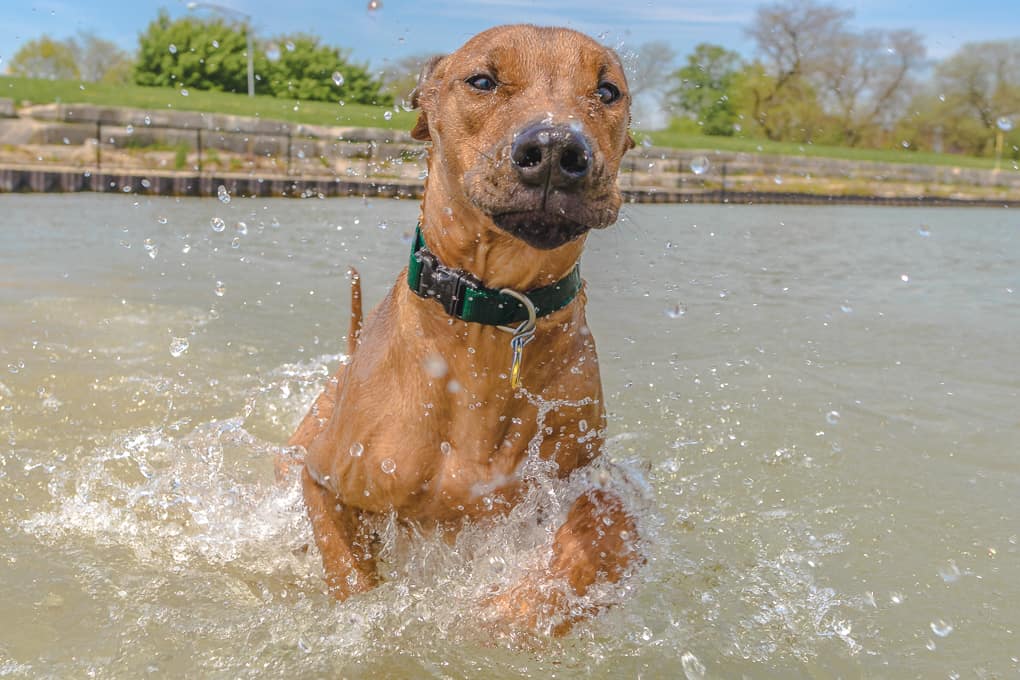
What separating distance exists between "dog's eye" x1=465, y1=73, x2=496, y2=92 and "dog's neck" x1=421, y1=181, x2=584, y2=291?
0.24 metres

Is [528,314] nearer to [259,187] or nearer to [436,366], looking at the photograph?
[436,366]

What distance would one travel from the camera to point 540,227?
204 cm

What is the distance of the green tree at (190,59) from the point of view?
125 ft

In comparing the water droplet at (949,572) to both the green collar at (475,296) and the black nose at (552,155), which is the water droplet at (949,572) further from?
the black nose at (552,155)

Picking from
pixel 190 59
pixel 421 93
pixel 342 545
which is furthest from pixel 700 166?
pixel 190 59

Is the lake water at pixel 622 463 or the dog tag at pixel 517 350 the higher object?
the dog tag at pixel 517 350

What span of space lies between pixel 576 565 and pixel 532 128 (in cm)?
110

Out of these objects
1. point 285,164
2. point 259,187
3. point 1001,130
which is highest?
point 1001,130

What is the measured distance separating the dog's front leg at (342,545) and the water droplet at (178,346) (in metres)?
2.95

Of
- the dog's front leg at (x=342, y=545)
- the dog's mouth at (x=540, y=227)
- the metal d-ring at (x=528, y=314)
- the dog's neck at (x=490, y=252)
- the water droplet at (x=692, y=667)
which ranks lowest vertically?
the water droplet at (x=692, y=667)

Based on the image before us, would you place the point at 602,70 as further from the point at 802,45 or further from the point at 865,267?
the point at 865,267

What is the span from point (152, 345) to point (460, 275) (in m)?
3.68

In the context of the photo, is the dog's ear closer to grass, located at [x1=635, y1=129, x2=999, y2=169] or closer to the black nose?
the black nose

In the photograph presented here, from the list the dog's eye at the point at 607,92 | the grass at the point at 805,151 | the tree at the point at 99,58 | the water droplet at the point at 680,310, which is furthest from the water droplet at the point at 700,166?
the tree at the point at 99,58
